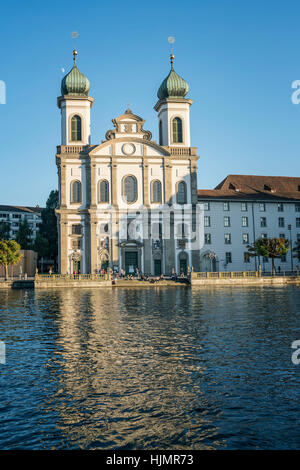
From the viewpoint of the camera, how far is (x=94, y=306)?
28500 mm

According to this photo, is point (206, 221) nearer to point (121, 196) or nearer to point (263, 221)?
point (263, 221)

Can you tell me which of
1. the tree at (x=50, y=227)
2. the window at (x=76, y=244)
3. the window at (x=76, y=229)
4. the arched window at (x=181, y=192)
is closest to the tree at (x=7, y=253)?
the window at (x=76, y=244)

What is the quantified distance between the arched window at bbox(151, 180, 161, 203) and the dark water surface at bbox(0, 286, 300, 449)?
44.6 m

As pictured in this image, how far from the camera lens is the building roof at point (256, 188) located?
70.7 meters

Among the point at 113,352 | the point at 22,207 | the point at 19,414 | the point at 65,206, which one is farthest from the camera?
the point at 22,207

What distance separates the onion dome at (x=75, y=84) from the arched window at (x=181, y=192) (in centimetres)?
1934

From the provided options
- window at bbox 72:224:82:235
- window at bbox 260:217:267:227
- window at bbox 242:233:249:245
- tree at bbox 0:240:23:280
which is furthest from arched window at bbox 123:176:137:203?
window at bbox 260:217:267:227

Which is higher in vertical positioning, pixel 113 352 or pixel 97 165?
pixel 97 165

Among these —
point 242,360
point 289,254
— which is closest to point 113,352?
point 242,360

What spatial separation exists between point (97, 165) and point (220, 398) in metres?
55.1

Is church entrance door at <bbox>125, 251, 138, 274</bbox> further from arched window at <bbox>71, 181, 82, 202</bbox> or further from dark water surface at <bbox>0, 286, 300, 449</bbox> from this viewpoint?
dark water surface at <bbox>0, 286, 300, 449</bbox>

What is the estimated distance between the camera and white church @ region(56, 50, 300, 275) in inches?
2427

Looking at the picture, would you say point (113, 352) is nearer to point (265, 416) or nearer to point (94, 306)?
point (265, 416)

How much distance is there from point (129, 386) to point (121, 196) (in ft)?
174
